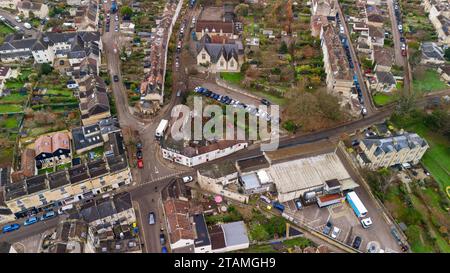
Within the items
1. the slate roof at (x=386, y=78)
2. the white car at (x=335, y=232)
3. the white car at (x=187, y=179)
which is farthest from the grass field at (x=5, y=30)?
the slate roof at (x=386, y=78)

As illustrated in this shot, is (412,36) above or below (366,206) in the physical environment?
above

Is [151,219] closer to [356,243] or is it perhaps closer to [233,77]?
[356,243]

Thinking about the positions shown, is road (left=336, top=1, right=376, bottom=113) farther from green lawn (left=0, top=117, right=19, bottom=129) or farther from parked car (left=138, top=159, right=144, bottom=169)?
green lawn (left=0, top=117, right=19, bottom=129)

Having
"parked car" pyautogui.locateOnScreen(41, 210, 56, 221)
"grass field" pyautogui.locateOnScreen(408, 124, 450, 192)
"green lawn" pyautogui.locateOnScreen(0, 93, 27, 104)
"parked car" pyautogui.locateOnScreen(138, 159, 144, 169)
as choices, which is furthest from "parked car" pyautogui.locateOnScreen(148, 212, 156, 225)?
"grass field" pyautogui.locateOnScreen(408, 124, 450, 192)

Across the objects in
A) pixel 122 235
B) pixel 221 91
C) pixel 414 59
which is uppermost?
pixel 414 59

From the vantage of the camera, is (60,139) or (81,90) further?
(81,90)

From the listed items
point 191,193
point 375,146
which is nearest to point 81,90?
point 191,193

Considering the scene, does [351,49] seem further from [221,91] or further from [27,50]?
[27,50]
